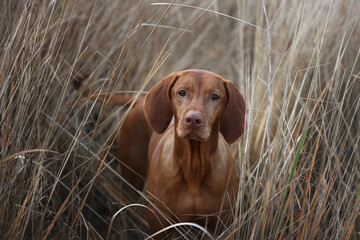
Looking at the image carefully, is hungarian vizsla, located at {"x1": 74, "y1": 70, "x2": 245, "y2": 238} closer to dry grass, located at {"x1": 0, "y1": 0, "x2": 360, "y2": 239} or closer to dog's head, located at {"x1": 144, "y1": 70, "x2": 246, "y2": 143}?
dog's head, located at {"x1": 144, "y1": 70, "x2": 246, "y2": 143}

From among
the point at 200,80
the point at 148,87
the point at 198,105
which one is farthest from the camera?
the point at 148,87

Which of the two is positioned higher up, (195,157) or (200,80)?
(200,80)

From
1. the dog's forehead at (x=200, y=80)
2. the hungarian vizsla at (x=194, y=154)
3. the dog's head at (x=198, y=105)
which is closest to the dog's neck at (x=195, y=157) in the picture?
the hungarian vizsla at (x=194, y=154)

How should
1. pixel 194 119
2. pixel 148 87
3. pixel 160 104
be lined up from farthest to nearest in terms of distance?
pixel 148 87 < pixel 160 104 < pixel 194 119

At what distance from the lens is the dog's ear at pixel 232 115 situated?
290cm

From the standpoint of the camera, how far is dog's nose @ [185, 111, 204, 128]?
2596 millimetres

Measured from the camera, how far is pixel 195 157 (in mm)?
2975

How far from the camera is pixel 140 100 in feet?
12.5

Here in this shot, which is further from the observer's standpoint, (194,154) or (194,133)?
(194,154)

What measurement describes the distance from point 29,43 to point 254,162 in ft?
6.26

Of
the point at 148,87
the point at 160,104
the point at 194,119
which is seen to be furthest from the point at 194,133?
the point at 148,87

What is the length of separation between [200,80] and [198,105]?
18 cm

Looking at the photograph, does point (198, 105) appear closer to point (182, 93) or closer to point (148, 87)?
point (182, 93)

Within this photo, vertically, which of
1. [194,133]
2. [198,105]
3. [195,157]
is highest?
[198,105]
